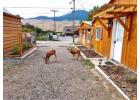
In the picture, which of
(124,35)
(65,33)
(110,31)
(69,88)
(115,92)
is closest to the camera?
(115,92)

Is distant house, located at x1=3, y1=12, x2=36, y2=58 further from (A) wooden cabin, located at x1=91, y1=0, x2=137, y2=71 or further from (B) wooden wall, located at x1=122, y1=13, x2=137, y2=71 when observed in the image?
(B) wooden wall, located at x1=122, y1=13, x2=137, y2=71

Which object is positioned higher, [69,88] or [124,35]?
[124,35]

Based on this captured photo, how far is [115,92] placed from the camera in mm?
7059

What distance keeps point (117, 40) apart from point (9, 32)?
23.6 feet

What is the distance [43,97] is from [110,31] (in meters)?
8.39

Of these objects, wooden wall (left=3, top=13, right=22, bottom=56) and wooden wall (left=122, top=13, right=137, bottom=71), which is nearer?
wooden wall (left=122, top=13, right=137, bottom=71)

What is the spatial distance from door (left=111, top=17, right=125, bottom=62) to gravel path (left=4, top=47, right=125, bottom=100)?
240 centimetres

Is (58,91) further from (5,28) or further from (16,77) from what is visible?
(5,28)

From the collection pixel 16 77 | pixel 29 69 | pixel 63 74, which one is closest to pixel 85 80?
pixel 63 74

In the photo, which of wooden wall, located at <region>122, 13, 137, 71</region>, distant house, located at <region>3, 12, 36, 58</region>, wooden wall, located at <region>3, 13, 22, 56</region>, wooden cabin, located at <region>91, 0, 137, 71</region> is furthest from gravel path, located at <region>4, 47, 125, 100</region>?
wooden wall, located at <region>3, 13, 22, 56</region>

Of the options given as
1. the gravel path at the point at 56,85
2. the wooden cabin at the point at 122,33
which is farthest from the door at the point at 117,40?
the gravel path at the point at 56,85

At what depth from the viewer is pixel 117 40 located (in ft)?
42.3

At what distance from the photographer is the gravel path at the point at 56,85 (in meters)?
6.66

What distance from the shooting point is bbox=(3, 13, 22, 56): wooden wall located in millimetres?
15313
